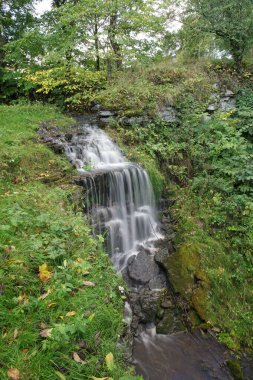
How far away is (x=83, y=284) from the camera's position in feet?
9.12

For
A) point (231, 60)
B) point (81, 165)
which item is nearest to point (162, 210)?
point (81, 165)

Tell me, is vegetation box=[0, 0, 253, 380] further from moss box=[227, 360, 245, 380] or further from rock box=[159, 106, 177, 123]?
moss box=[227, 360, 245, 380]

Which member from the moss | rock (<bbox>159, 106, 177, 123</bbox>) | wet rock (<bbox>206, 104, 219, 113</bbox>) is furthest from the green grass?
wet rock (<bbox>206, 104, 219, 113</bbox>)

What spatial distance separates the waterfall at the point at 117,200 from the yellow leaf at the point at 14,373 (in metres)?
3.39

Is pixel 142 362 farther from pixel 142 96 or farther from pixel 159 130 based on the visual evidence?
pixel 142 96

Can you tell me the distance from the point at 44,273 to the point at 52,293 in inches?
10.8

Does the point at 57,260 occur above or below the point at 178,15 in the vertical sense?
below

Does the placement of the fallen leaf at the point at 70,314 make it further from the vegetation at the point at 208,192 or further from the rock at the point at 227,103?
the rock at the point at 227,103

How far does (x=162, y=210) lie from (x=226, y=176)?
6.01ft

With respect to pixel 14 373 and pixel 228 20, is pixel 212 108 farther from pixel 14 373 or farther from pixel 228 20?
pixel 14 373

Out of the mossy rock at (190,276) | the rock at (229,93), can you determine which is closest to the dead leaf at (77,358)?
the mossy rock at (190,276)

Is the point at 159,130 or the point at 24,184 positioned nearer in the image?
the point at 24,184

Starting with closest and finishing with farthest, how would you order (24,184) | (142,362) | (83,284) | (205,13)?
(83,284) → (142,362) → (24,184) → (205,13)

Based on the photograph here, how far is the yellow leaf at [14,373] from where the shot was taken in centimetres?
179
